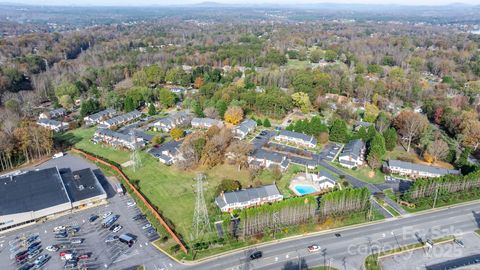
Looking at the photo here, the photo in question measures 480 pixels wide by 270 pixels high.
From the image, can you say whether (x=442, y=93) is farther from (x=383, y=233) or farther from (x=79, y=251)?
(x=79, y=251)

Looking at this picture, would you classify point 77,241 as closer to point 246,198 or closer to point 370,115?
point 246,198

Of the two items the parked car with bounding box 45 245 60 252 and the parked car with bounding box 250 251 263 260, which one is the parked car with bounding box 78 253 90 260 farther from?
the parked car with bounding box 250 251 263 260

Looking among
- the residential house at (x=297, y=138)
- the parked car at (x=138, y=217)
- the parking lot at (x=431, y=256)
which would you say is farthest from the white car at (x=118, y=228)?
the residential house at (x=297, y=138)

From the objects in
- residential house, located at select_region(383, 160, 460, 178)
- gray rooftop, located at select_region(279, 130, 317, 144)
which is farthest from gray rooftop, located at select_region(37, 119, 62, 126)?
residential house, located at select_region(383, 160, 460, 178)

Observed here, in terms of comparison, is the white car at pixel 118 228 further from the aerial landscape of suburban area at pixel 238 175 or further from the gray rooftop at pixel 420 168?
the gray rooftop at pixel 420 168

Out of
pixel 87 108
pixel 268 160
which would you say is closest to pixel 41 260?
pixel 268 160

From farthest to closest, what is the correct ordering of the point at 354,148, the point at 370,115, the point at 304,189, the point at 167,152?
the point at 370,115, the point at 167,152, the point at 354,148, the point at 304,189

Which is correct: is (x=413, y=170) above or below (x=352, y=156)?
below
